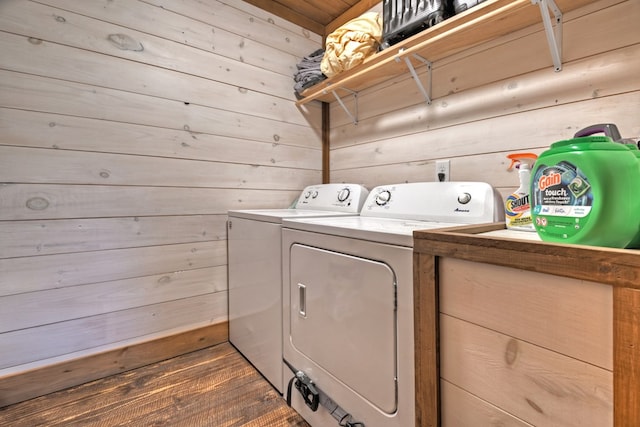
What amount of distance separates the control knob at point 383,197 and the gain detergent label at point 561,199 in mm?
852

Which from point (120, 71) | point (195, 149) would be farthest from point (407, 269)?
point (120, 71)

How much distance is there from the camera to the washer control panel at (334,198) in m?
1.73

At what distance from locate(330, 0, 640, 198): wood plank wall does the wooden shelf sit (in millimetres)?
45

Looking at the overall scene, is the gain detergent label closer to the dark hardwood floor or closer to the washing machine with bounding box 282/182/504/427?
the washing machine with bounding box 282/182/504/427

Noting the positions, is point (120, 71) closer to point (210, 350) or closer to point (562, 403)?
point (210, 350)

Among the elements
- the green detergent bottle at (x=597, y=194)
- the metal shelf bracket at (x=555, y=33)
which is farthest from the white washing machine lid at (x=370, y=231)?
the metal shelf bracket at (x=555, y=33)

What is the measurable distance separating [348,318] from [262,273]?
639mm

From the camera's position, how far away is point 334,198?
1.86 m

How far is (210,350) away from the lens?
1807 millimetres

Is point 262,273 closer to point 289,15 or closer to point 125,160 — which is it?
point 125,160

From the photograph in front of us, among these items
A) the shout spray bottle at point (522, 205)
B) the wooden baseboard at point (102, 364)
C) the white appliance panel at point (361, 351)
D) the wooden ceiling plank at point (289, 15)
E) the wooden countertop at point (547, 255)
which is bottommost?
the wooden baseboard at point (102, 364)

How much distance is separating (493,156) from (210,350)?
186cm

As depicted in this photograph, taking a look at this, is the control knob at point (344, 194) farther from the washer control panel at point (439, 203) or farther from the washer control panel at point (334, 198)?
the washer control panel at point (439, 203)

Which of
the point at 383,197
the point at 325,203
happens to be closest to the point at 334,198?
the point at 325,203
